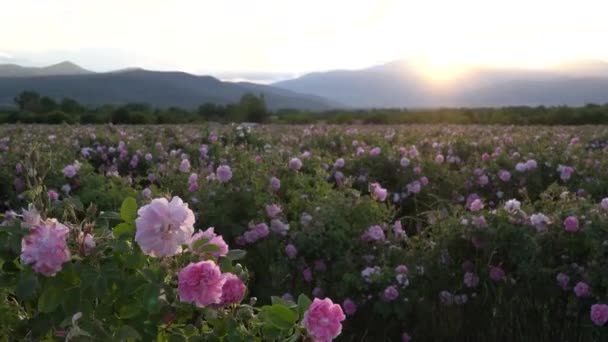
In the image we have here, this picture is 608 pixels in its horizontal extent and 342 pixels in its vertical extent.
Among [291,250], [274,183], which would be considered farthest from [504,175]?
[291,250]

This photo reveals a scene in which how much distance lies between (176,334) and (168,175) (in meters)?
3.78

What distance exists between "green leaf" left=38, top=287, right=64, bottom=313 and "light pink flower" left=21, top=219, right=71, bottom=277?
0.04m

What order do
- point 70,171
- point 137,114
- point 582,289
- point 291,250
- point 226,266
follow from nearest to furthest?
point 226,266
point 582,289
point 291,250
point 70,171
point 137,114

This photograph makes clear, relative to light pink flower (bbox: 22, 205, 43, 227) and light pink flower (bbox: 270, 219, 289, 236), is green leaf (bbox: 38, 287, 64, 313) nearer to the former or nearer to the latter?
light pink flower (bbox: 22, 205, 43, 227)

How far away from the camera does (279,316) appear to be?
5.34 feet

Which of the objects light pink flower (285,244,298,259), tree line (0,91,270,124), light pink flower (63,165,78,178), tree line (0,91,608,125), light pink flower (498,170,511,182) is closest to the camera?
light pink flower (285,244,298,259)

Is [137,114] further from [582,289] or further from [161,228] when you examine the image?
[161,228]

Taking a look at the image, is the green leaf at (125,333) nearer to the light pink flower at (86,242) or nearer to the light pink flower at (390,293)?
the light pink flower at (86,242)

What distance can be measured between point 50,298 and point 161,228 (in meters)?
0.31

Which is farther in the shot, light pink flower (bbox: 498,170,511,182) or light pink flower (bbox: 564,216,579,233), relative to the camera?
light pink flower (bbox: 498,170,511,182)

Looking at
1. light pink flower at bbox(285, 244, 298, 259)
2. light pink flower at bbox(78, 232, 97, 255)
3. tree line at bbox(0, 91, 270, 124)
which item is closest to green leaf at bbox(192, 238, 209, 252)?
light pink flower at bbox(78, 232, 97, 255)

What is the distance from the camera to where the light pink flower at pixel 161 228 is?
1.63 meters

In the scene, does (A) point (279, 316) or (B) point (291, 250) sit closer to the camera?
(A) point (279, 316)

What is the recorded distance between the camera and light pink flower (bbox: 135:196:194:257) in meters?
1.63
